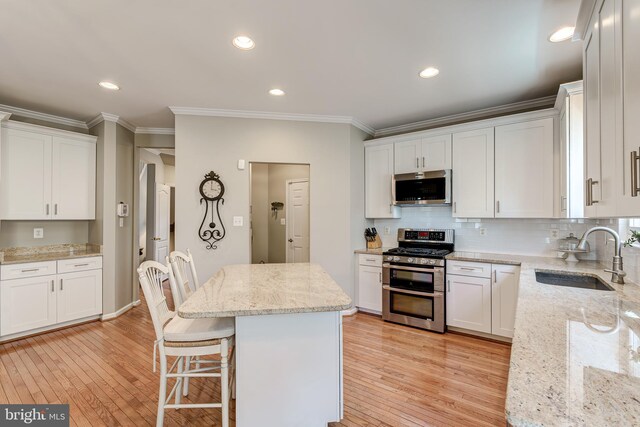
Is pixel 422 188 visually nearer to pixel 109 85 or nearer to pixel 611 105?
pixel 611 105

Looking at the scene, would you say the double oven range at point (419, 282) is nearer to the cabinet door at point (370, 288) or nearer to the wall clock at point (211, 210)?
the cabinet door at point (370, 288)

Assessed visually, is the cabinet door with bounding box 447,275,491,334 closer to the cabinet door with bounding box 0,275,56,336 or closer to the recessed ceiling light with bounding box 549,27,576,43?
the recessed ceiling light with bounding box 549,27,576,43

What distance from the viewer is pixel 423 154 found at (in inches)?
150

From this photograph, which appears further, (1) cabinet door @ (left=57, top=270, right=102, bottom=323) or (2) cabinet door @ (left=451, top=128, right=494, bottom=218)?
(1) cabinet door @ (left=57, top=270, right=102, bottom=323)

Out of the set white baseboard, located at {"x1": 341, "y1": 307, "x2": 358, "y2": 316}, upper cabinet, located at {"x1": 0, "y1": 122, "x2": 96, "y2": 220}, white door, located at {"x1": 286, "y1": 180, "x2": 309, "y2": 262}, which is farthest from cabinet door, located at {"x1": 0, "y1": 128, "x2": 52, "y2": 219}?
white baseboard, located at {"x1": 341, "y1": 307, "x2": 358, "y2": 316}

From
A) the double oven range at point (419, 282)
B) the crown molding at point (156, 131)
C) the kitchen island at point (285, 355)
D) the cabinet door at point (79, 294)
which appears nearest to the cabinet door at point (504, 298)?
the double oven range at point (419, 282)

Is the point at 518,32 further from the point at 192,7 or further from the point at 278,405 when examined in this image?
the point at 278,405

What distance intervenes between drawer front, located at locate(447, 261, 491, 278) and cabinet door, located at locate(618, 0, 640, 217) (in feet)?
7.45

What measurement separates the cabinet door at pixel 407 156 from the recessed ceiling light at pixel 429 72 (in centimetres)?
115

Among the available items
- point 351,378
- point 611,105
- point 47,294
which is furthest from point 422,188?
point 47,294

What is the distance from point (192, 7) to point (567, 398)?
8.30 feet

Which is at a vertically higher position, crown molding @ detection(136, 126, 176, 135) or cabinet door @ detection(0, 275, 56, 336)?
crown molding @ detection(136, 126, 176, 135)

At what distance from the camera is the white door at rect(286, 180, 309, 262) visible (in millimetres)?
5379

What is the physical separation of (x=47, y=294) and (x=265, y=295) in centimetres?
328
